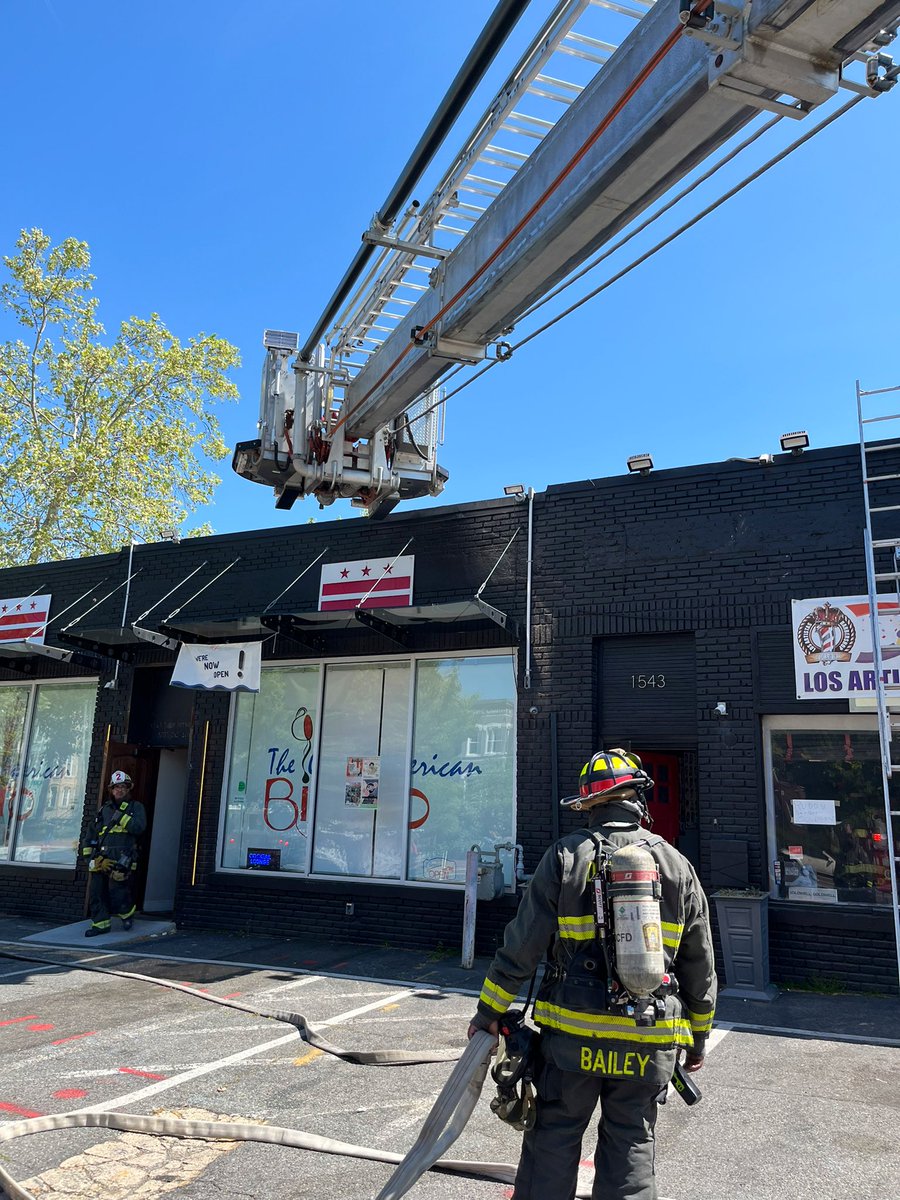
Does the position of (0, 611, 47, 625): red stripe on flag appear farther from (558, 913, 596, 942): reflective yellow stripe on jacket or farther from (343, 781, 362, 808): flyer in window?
(558, 913, 596, 942): reflective yellow stripe on jacket

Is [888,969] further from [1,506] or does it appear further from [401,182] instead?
[1,506]

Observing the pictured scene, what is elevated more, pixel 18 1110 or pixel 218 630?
pixel 218 630

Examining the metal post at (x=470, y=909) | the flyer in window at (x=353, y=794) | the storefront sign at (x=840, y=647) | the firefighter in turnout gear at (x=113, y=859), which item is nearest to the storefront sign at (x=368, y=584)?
the flyer in window at (x=353, y=794)

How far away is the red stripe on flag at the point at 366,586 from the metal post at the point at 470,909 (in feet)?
11.2

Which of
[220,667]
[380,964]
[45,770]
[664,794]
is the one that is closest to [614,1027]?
[380,964]

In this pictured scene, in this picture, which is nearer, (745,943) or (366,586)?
(745,943)

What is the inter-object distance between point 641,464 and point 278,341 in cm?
400

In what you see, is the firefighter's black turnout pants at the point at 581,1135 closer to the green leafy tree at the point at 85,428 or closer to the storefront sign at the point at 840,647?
the storefront sign at the point at 840,647

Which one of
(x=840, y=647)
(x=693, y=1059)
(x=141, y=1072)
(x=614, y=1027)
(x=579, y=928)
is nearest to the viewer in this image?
(x=614, y=1027)

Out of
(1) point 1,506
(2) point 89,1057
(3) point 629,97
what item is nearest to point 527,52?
(3) point 629,97

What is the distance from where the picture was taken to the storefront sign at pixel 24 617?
14492 mm

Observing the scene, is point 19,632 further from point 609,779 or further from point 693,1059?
point 693,1059

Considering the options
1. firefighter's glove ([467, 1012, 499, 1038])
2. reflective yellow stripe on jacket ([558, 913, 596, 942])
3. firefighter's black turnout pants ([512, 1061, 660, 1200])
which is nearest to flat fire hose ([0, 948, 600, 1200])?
firefighter's glove ([467, 1012, 499, 1038])

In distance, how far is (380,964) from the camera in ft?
31.4
